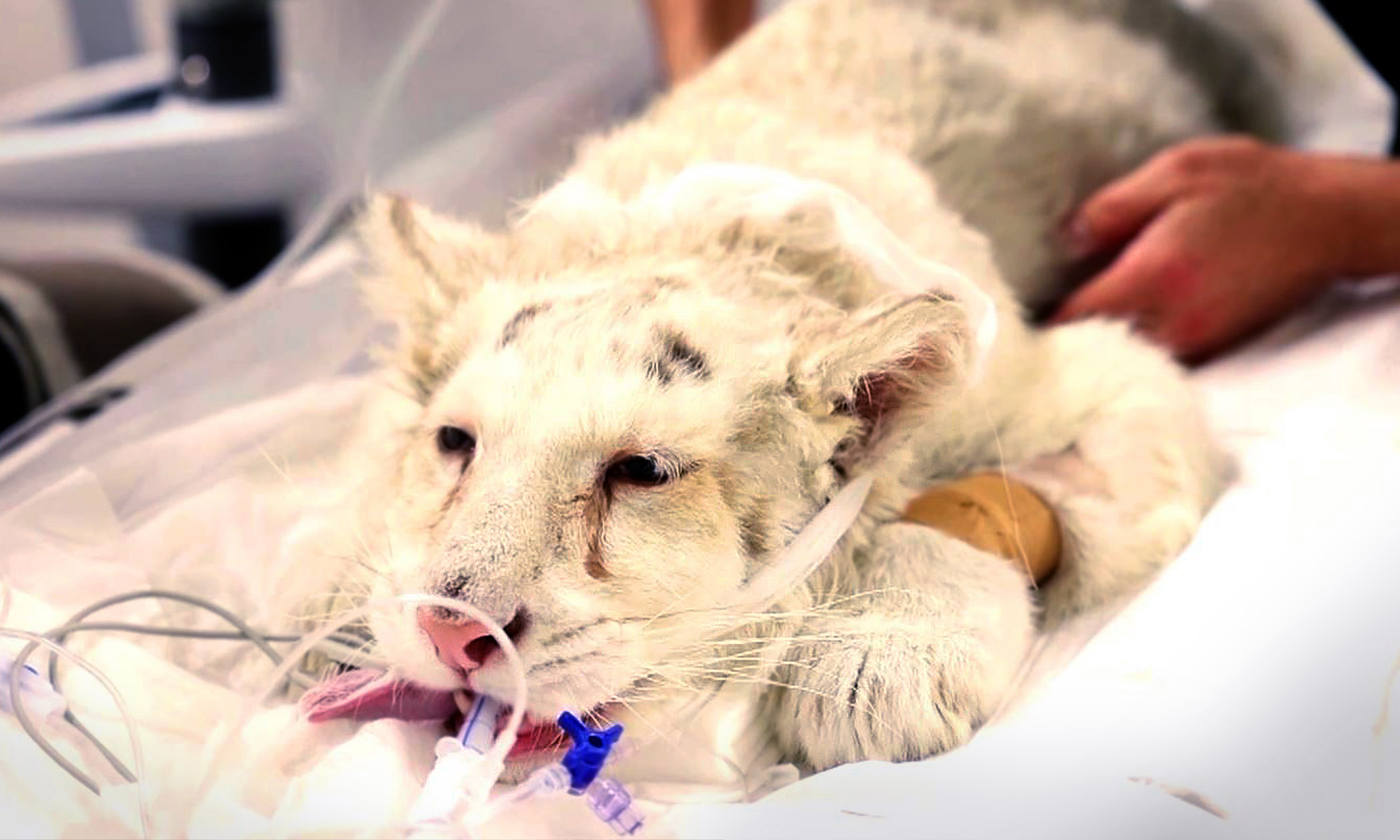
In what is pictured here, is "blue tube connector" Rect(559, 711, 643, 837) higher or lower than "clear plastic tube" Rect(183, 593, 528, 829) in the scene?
lower

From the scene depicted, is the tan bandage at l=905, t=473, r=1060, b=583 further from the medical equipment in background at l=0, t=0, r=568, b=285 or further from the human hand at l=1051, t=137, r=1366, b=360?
the medical equipment in background at l=0, t=0, r=568, b=285

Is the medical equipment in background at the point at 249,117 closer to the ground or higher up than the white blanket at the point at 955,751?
higher up

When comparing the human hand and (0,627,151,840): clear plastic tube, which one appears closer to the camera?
(0,627,151,840): clear plastic tube

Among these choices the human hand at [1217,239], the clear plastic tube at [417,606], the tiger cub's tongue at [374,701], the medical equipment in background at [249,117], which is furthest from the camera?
the medical equipment in background at [249,117]

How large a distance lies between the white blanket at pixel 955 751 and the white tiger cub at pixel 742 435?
62 millimetres

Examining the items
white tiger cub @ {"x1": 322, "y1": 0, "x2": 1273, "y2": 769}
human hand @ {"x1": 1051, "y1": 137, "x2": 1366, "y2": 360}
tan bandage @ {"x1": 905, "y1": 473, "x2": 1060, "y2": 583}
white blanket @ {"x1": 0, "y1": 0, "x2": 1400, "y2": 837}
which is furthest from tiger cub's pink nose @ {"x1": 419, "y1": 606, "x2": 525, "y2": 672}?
human hand @ {"x1": 1051, "y1": 137, "x2": 1366, "y2": 360}

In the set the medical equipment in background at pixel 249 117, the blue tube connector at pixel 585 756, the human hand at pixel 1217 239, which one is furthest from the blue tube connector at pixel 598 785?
the medical equipment in background at pixel 249 117

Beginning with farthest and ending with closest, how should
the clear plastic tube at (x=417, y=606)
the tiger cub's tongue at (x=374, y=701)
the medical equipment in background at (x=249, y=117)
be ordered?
the medical equipment in background at (x=249, y=117) < the tiger cub's tongue at (x=374, y=701) < the clear plastic tube at (x=417, y=606)

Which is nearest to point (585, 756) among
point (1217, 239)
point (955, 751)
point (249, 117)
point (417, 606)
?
point (417, 606)

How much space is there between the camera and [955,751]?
0.89 meters

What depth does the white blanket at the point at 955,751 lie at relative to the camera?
2.69ft

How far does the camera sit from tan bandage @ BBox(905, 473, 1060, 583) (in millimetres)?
1072

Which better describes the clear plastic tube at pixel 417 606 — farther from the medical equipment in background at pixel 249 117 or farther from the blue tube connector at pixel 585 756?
the medical equipment in background at pixel 249 117

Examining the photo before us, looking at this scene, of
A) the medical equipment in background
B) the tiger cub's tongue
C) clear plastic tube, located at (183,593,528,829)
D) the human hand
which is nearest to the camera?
clear plastic tube, located at (183,593,528,829)
